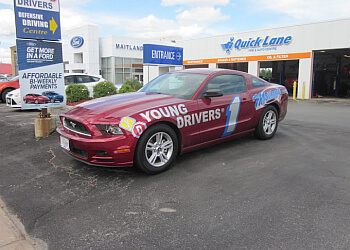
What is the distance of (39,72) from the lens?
6.76 m

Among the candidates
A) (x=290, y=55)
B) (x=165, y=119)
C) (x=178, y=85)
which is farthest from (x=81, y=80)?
(x=290, y=55)

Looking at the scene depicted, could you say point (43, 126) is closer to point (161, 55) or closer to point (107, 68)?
point (161, 55)

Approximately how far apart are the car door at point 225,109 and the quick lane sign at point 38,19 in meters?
4.26

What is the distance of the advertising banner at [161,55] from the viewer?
13.6m

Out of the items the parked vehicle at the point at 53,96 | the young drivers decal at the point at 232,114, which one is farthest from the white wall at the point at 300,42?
the parked vehicle at the point at 53,96

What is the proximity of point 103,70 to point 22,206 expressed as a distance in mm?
38261

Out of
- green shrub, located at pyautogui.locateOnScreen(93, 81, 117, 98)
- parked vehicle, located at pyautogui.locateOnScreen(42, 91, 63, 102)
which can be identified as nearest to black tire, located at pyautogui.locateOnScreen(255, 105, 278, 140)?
parked vehicle, located at pyautogui.locateOnScreen(42, 91, 63, 102)

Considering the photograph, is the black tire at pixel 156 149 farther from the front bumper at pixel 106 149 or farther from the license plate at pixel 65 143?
the license plate at pixel 65 143

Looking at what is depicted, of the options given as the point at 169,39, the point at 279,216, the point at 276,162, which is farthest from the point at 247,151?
the point at 169,39

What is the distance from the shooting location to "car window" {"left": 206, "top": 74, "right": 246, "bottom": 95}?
16.6 ft

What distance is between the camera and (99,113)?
396 centimetres

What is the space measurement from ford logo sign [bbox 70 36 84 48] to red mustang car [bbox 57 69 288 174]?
35.9 m

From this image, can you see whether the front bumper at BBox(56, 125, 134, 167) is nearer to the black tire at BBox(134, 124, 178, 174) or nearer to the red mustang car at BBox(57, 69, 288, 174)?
the red mustang car at BBox(57, 69, 288, 174)

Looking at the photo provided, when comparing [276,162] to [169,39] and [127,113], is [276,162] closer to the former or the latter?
[127,113]
